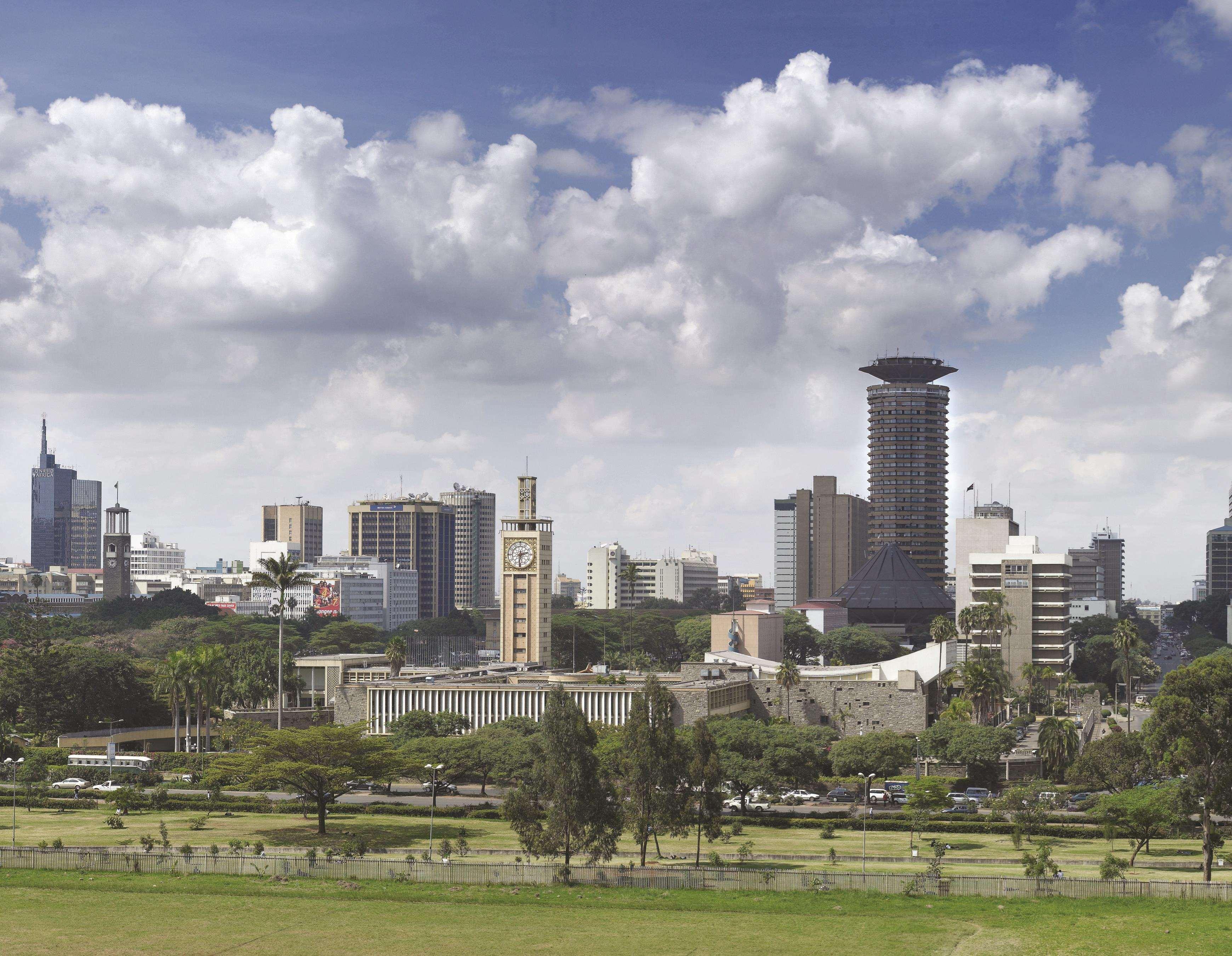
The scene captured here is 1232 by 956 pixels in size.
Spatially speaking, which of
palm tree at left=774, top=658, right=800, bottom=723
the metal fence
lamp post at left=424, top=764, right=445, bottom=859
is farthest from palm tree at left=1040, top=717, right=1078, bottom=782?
lamp post at left=424, top=764, right=445, bottom=859

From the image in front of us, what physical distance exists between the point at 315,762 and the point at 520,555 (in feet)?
289

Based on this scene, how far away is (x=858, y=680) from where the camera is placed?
14488 centimetres

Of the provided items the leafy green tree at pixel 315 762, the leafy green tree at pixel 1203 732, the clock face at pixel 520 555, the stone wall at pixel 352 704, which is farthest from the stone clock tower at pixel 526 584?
the leafy green tree at pixel 1203 732

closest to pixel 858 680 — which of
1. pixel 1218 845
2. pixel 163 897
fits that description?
pixel 1218 845

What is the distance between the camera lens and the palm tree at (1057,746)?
11788cm

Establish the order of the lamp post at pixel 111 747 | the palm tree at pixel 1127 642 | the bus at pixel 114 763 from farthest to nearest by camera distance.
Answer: the palm tree at pixel 1127 642
the bus at pixel 114 763
the lamp post at pixel 111 747

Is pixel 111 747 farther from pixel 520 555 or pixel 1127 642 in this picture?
pixel 1127 642

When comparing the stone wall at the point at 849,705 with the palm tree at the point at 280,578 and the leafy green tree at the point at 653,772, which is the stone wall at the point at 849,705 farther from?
the leafy green tree at the point at 653,772

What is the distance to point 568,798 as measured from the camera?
77.4 meters

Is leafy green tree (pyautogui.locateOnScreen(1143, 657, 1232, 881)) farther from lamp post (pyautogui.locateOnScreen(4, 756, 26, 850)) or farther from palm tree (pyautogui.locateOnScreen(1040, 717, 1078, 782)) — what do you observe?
lamp post (pyautogui.locateOnScreen(4, 756, 26, 850))

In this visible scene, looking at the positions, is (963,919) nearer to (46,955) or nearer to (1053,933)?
(1053,933)

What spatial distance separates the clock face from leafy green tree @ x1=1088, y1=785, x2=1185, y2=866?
335ft

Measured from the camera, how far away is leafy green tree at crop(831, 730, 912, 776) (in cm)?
11138

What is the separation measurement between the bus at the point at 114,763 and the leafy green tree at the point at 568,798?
5730cm
